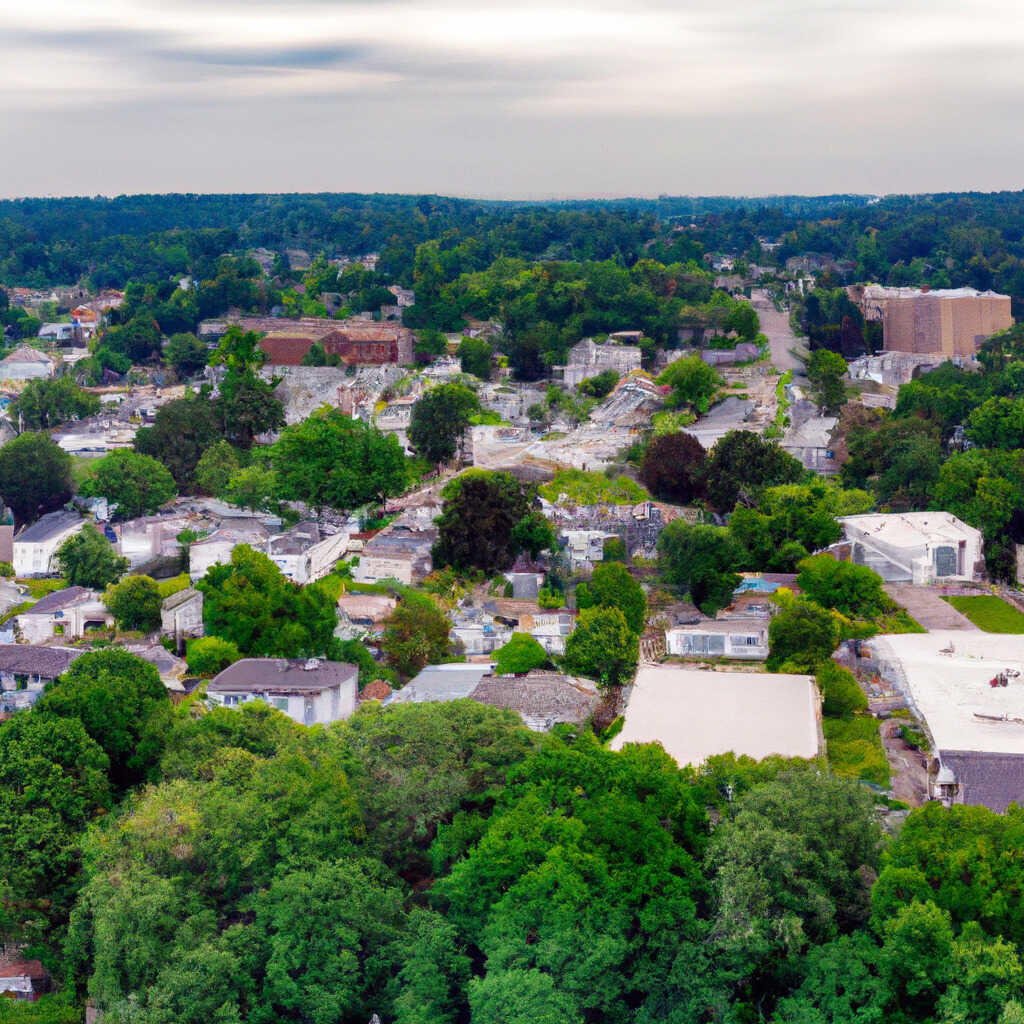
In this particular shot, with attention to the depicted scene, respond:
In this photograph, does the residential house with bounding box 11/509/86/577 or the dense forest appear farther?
the residential house with bounding box 11/509/86/577

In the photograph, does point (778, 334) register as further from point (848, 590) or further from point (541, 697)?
point (541, 697)

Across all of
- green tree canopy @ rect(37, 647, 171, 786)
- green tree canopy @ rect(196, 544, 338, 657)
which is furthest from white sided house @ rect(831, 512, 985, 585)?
green tree canopy @ rect(37, 647, 171, 786)

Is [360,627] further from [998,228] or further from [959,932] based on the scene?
[998,228]

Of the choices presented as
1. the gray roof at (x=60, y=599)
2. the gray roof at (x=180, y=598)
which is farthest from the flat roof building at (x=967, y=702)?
the gray roof at (x=60, y=599)

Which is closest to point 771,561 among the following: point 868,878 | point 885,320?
point 868,878

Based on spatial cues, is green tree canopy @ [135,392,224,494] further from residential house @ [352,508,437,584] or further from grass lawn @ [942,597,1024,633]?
grass lawn @ [942,597,1024,633]

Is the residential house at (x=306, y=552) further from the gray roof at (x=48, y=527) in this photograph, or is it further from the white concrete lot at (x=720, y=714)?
the white concrete lot at (x=720, y=714)

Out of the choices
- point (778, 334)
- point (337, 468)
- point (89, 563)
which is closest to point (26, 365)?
point (337, 468)
